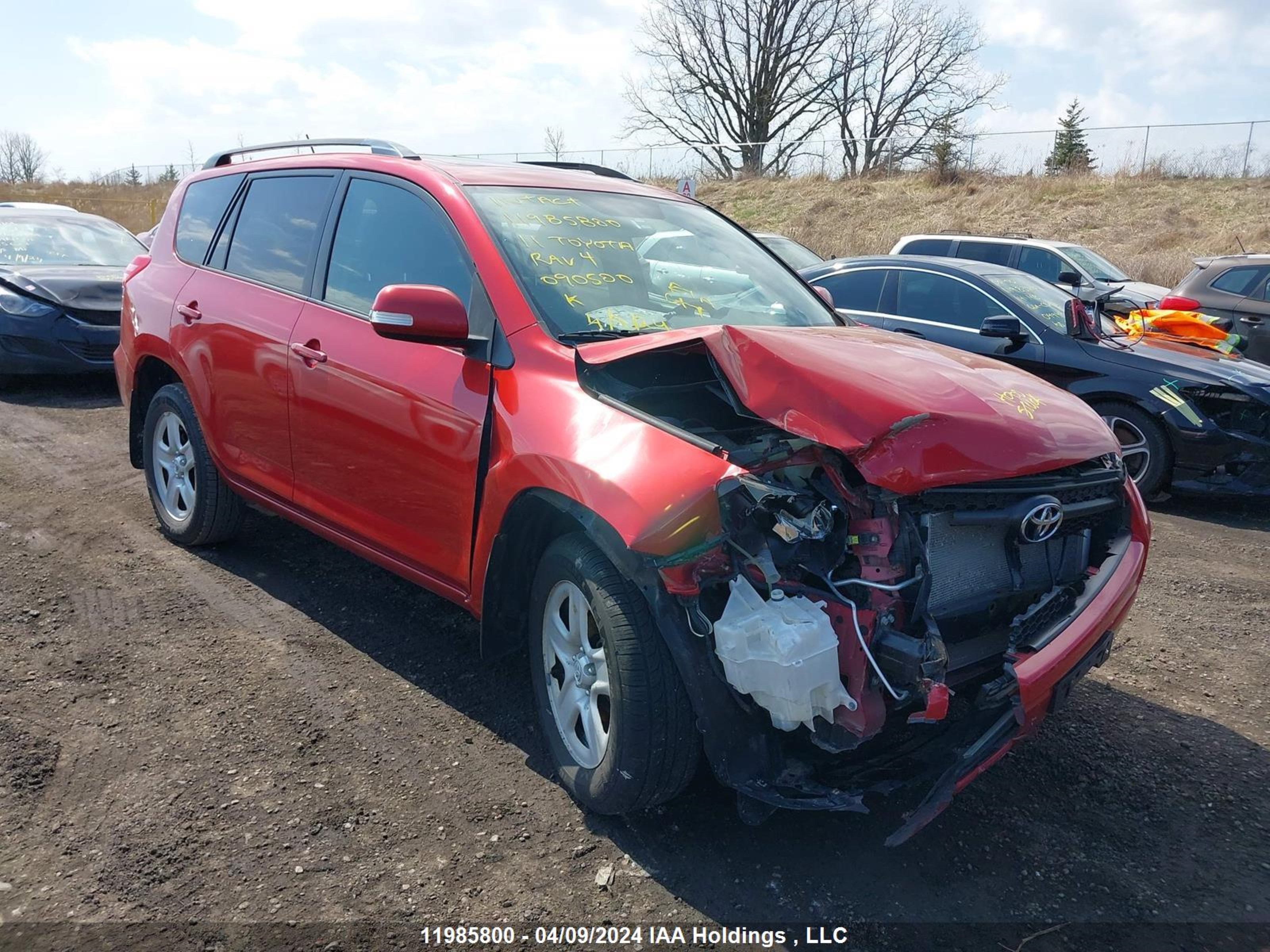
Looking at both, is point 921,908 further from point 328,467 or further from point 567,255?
point 328,467

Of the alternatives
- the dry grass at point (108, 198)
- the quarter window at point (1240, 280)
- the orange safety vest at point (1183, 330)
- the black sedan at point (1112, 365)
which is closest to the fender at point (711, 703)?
the black sedan at point (1112, 365)

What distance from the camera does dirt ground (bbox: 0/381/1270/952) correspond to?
2.57m

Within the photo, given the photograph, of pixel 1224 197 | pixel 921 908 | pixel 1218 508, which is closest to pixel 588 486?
pixel 921 908

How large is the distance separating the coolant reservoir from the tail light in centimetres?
423

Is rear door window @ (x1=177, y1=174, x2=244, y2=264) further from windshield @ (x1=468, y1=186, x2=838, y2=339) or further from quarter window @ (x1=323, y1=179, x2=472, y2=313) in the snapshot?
windshield @ (x1=468, y1=186, x2=838, y2=339)

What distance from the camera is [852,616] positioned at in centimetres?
238

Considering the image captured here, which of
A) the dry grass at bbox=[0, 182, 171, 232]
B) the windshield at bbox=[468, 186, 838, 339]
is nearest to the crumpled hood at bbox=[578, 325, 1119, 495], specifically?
the windshield at bbox=[468, 186, 838, 339]

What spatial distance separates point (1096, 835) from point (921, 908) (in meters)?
0.72

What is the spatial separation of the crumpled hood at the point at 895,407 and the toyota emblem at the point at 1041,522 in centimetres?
11

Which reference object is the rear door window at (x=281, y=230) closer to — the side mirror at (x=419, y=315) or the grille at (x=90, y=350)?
the side mirror at (x=419, y=315)

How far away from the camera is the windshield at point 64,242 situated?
970 centimetres

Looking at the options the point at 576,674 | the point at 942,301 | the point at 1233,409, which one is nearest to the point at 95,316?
the point at 942,301

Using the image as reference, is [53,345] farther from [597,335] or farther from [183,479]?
[597,335]

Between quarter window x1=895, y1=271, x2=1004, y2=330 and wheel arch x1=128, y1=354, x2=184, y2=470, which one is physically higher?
quarter window x1=895, y1=271, x2=1004, y2=330
